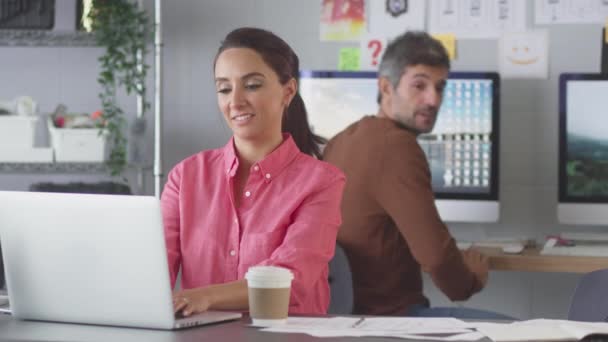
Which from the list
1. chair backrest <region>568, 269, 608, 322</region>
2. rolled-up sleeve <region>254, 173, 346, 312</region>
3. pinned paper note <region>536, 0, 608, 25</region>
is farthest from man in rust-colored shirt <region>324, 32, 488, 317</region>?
pinned paper note <region>536, 0, 608, 25</region>

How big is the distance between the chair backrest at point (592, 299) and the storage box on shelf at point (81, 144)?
2095mm

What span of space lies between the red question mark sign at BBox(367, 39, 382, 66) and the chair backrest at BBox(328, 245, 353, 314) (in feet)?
4.32

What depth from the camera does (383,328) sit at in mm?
1617

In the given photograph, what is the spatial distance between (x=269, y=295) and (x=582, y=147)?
206 centimetres

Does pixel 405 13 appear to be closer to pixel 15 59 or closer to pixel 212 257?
pixel 15 59

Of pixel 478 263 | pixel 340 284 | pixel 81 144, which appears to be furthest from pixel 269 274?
pixel 81 144

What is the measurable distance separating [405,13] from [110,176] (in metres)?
1.22

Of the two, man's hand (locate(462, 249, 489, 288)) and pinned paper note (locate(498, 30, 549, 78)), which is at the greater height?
pinned paper note (locate(498, 30, 549, 78))

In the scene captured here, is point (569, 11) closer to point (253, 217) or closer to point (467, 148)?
point (467, 148)

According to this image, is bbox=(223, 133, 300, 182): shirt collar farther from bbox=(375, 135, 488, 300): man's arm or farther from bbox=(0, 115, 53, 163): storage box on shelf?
bbox=(0, 115, 53, 163): storage box on shelf

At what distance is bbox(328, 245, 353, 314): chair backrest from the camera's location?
105 inches

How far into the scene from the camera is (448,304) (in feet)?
12.6

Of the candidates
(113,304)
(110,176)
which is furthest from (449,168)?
(113,304)

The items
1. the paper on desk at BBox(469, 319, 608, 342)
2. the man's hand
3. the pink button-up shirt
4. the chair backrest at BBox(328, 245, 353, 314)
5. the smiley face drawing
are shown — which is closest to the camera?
the paper on desk at BBox(469, 319, 608, 342)
